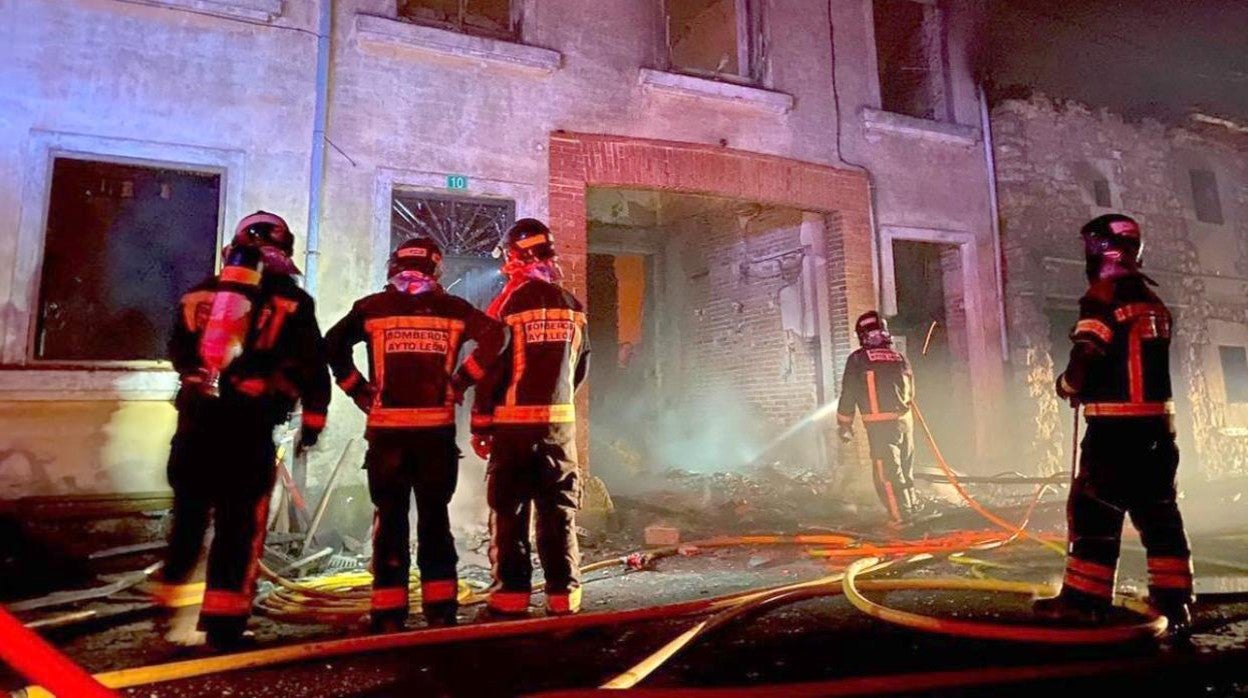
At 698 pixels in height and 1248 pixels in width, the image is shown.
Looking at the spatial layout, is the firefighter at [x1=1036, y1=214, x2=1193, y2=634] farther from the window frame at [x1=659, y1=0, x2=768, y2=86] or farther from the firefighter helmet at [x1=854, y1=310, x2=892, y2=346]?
the window frame at [x1=659, y1=0, x2=768, y2=86]

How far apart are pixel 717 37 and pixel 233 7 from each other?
558 centimetres

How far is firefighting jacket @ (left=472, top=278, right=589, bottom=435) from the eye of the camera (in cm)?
379

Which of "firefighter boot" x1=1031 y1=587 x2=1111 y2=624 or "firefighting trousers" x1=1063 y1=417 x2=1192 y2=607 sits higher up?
"firefighting trousers" x1=1063 y1=417 x2=1192 y2=607

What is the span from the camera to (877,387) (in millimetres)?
6855

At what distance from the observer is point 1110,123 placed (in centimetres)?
1048

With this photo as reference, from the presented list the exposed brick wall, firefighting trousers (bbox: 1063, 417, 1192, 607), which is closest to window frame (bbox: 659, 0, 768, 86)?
the exposed brick wall

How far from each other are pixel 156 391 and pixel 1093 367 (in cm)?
610

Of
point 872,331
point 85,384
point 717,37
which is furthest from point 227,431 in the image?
point 717,37

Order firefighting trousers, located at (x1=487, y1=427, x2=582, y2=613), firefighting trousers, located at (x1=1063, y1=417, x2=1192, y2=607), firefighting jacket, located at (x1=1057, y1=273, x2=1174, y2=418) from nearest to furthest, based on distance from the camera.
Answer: firefighting trousers, located at (x1=1063, y1=417, x2=1192, y2=607) < firefighting jacket, located at (x1=1057, y1=273, x2=1174, y2=418) < firefighting trousers, located at (x1=487, y1=427, x2=582, y2=613)

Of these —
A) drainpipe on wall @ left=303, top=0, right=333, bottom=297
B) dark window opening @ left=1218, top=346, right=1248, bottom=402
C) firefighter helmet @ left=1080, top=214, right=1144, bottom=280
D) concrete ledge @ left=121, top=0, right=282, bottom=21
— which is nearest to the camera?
firefighter helmet @ left=1080, top=214, right=1144, bottom=280

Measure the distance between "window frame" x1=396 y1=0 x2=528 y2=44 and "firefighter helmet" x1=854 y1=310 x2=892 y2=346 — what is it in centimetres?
440

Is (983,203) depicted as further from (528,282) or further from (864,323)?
(528,282)

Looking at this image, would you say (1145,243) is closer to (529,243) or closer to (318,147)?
(529,243)

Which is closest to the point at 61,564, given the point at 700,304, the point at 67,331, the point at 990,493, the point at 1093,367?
the point at 67,331
